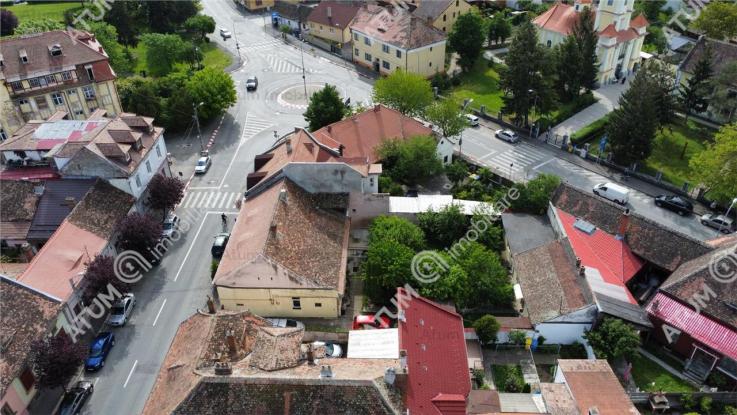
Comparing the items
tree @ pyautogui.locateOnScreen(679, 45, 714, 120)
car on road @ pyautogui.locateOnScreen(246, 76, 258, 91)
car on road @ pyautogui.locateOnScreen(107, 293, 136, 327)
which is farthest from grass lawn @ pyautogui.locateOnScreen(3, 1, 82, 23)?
tree @ pyautogui.locateOnScreen(679, 45, 714, 120)

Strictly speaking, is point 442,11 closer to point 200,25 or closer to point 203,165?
point 200,25

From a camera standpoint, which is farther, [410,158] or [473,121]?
[473,121]

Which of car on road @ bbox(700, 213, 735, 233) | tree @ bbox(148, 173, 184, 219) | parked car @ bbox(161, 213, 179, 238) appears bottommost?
car on road @ bbox(700, 213, 735, 233)

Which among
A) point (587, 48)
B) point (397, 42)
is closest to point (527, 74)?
point (587, 48)

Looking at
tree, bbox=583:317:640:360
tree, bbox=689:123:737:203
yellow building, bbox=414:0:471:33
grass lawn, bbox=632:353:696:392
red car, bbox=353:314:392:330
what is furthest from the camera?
yellow building, bbox=414:0:471:33

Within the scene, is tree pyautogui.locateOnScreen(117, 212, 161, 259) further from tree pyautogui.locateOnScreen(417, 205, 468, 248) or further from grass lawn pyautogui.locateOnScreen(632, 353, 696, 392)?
grass lawn pyautogui.locateOnScreen(632, 353, 696, 392)

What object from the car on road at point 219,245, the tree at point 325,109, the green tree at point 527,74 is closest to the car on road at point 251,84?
the tree at point 325,109
